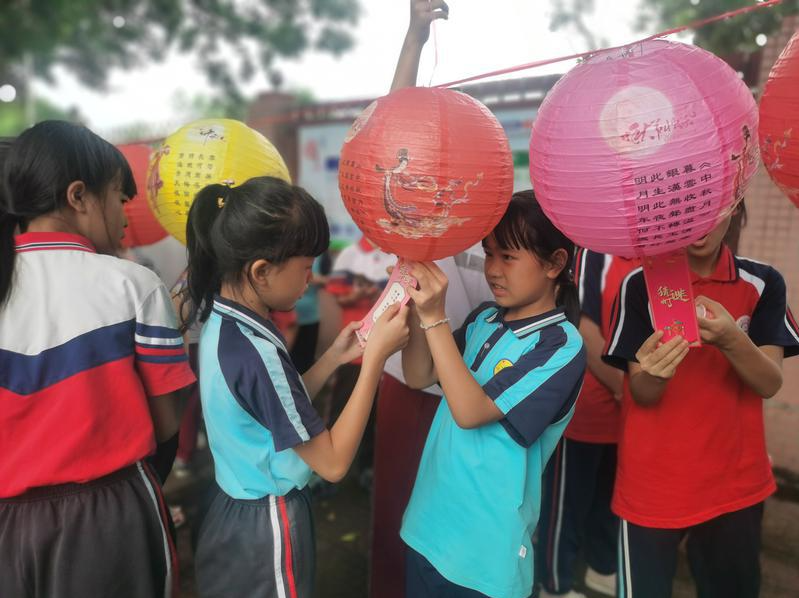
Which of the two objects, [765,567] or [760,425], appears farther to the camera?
[765,567]

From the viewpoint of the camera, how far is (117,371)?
1526 millimetres

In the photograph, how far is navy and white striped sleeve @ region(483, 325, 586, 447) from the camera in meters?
1.50

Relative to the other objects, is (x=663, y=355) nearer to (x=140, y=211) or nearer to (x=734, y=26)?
(x=140, y=211)

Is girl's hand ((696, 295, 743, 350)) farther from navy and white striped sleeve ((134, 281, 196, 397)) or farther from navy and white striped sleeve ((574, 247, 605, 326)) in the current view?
navy and white striped sleeve ((134, 281, 196, 397))

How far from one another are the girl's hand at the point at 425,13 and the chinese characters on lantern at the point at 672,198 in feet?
2.97

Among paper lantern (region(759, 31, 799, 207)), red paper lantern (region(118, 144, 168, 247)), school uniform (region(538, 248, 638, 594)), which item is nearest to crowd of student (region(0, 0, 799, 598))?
paper lantern (region(759, 31, 799, 207))

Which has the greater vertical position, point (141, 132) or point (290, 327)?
point (141, 132)

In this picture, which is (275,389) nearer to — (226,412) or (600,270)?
(226,412)

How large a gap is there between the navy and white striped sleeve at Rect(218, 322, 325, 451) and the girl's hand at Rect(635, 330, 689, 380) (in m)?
0.84

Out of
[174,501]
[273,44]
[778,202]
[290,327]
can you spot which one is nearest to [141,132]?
[273,44]

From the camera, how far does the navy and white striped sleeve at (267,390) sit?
144cm

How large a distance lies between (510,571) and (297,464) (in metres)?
0.62

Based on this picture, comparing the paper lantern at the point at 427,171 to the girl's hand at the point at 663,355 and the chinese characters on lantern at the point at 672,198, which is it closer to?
the chinese characters on lantern at the point at 672,198

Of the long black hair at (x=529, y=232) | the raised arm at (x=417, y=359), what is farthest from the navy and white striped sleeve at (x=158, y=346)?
the long black hair at (x=529, y=232)
